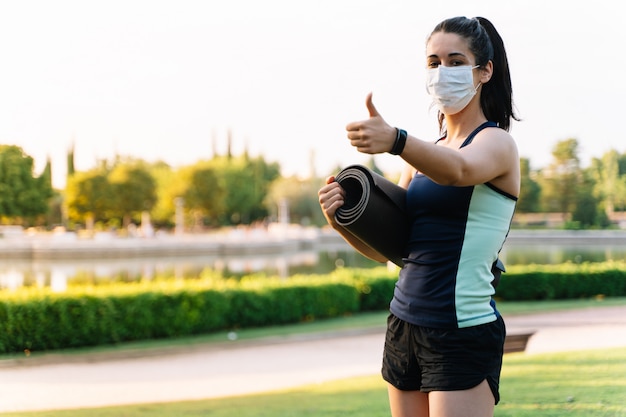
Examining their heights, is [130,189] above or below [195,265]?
above

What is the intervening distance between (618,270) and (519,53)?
485 cm

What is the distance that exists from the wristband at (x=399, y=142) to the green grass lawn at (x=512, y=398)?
314 cm

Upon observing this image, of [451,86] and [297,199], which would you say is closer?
[451,86]

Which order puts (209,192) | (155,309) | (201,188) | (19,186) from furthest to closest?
Result: 1. (209,192)
2. (201,188)
3. (19,186)
4. (155,309)

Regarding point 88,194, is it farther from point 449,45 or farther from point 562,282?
point 449,45

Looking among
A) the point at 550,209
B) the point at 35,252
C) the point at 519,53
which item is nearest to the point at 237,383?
the point at 519,53

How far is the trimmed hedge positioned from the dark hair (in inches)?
315

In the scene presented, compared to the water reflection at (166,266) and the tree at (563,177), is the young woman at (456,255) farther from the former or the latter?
the tree at (563,177)

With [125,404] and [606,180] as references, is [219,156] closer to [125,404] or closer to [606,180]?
[606,180]

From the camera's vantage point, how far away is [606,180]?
16734mm

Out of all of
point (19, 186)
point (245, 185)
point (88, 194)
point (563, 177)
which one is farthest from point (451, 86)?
point (245, 185)

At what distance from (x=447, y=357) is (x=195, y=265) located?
2742cm

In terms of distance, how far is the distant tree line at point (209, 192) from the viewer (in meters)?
14.2

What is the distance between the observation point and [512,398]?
185 inches
